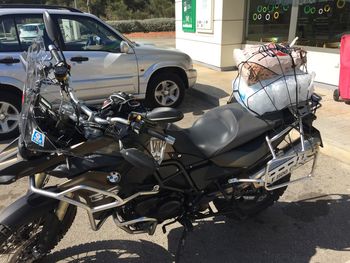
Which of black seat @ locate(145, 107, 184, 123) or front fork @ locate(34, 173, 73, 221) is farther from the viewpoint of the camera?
front fork @ locate(34, 173, 73, 221)

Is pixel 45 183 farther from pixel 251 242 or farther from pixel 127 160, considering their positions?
pixel 251 242

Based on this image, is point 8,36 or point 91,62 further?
point 91,62

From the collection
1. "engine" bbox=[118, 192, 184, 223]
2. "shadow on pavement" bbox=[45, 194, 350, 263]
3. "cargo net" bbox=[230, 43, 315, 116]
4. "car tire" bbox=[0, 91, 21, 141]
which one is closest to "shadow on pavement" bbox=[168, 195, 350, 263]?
"shadow on pavement" bbox=[45, 194, 350, 263]

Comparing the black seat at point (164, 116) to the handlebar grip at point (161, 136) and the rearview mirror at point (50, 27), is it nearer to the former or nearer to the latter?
the handlebar grip at point (161, 136)

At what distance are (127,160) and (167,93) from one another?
4.84m

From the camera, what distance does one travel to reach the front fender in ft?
7.97

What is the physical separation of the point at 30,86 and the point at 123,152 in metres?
0.77

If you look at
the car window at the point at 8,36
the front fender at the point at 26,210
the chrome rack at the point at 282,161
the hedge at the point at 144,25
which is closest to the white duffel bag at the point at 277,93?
the chrome rack at the point at 282,161

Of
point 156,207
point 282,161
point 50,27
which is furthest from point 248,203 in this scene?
point 50,27

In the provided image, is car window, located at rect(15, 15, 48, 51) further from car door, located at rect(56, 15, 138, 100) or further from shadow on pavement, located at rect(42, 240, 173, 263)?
shadow on pavement, located at rect(42, 240, 173, 263)

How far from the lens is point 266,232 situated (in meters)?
3.35

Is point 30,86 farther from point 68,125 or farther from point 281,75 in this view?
point 281,75

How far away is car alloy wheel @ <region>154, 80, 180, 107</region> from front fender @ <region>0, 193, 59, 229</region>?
4568 mm

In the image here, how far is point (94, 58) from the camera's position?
6148 millimetres
